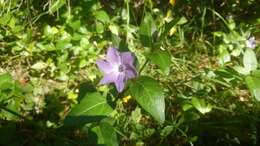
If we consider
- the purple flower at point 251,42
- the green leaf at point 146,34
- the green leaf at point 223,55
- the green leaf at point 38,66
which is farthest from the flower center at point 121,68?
the purple flower at point 251,42

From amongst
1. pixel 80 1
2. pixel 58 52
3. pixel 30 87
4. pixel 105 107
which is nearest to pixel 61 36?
pixel 58 52

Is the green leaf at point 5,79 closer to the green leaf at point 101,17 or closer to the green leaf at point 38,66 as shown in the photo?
the green leaf at point 38,66

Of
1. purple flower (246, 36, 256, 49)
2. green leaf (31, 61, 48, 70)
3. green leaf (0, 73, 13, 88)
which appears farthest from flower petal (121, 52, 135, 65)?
purple flower (246, 36, 256, 49)

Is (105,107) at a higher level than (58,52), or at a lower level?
lower

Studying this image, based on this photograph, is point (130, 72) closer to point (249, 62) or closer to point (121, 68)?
point (121, 68)

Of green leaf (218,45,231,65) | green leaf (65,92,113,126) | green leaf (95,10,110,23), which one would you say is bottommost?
green leaf (65,92,113,126)

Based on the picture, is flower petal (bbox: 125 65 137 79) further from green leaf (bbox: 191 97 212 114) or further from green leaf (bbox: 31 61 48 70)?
green leaf (bbox: 31 61 48 70)

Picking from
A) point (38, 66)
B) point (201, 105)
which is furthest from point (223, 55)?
point (38, 66)

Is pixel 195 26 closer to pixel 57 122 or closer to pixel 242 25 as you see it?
pixel 242 25
